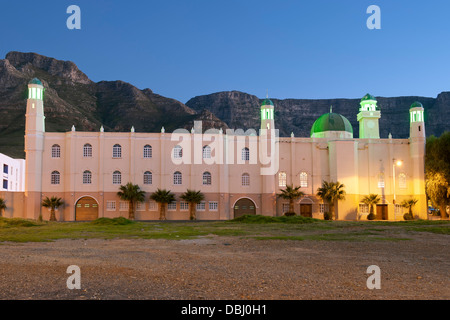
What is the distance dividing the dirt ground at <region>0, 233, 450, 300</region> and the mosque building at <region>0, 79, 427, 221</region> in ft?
111

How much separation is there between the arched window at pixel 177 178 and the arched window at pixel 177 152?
1758 mm

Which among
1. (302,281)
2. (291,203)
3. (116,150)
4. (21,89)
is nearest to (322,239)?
(302,281)

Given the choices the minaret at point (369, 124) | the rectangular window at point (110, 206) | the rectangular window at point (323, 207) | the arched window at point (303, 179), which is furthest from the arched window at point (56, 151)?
the minaret at point (369, 124)

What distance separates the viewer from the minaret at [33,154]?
50.5m

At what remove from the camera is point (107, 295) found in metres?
8.81

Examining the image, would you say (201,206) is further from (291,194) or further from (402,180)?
(402,180)

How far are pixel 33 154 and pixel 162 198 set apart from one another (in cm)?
1410

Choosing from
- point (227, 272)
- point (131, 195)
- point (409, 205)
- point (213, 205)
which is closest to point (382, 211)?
point (409, 205)

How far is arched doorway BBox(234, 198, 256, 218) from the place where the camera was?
55406mm

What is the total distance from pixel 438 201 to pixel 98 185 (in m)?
36.4

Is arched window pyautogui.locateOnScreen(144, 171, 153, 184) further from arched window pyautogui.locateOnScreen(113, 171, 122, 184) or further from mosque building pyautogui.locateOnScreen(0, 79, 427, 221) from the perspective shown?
arched window pyautogui.locateOnScreen(113, 171, 122, 184)

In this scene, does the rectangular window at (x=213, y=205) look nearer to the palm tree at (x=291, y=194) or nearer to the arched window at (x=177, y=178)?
the arched window at (x=177, y=178)

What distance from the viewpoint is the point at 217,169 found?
54.8 meters

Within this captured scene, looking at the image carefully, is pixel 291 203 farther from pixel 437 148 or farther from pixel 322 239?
pixel 322 239
